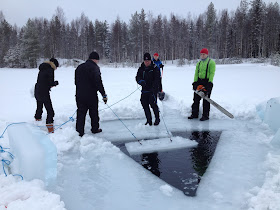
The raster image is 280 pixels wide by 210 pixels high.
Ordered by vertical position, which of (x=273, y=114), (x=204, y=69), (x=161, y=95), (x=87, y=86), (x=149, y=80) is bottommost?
(x=273, y=114)

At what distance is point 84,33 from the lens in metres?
43.3

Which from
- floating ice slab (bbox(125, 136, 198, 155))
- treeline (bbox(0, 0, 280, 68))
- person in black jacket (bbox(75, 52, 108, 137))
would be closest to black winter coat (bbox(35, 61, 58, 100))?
person in black jacket (bbox(75, 52, 108, 137))

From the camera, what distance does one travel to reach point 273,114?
185 inches

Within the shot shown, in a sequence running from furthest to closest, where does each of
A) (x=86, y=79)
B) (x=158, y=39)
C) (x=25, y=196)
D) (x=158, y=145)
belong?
(x=158, y=39) < (x=86, y=79) < (x=158, y=145) < (x=25, y=196)

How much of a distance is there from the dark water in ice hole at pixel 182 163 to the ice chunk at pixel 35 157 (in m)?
1.36

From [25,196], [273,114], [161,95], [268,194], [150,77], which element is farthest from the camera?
[161,95]

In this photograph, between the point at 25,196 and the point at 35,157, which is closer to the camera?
the point at 25,196

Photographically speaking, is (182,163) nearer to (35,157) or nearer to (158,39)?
(35,157)

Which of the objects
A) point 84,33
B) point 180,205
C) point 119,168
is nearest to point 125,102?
point 119,168

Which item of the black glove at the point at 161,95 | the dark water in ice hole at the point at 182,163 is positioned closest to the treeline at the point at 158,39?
the black glove at the point at 161,95

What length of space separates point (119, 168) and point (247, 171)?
5.96 ft

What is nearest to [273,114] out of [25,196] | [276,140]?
[276,140]

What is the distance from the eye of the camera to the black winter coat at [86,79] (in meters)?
4.36

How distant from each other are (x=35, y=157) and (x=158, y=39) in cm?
3797
